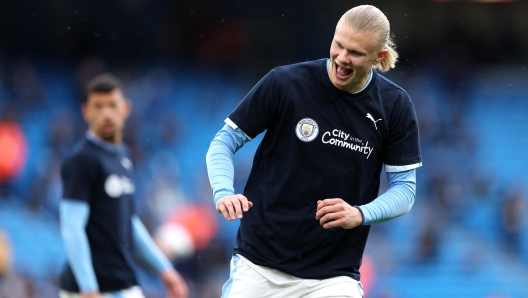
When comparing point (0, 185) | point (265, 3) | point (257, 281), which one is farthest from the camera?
point (265, 3)

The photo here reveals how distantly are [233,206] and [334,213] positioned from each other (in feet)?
1.43

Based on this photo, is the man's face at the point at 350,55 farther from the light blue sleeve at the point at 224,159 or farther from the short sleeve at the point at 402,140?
the light blue sleeve at the point at 224,159

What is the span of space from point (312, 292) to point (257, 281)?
10.5 inches

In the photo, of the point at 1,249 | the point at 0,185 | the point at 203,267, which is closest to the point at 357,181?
the point at 203,267

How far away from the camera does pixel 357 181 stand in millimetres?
3775

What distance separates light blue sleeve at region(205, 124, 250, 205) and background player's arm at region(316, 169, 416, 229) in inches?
18.6

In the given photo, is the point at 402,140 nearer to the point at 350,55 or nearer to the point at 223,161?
the point at 350,55

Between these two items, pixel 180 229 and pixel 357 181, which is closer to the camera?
pixel 357 181

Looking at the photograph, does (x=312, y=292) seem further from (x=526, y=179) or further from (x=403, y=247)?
(x=526, y=179)

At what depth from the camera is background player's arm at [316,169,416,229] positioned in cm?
340

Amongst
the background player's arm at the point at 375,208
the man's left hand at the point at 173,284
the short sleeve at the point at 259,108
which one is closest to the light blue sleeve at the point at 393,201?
the background player's arm at the point at 375,208

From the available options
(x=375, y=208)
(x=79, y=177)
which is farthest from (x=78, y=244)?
(x=375, y=208)

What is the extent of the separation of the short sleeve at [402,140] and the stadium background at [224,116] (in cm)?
828

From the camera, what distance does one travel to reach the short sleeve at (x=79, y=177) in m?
5.47
